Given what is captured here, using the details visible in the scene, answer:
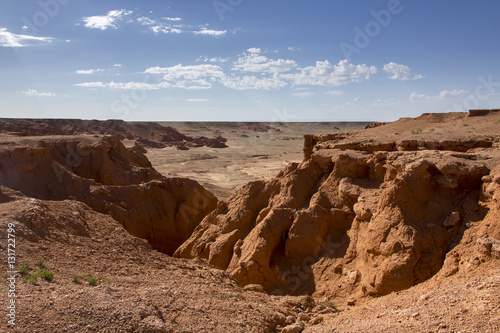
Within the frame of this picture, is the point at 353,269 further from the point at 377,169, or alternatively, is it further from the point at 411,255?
the point at 377,169

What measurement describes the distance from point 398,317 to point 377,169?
4.66 m

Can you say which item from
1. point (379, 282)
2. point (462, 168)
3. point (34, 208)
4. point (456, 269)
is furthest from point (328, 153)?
point (34, 208)

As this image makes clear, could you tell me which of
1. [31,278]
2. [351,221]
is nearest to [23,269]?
[31,278]

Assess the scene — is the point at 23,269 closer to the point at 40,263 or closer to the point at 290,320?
the point at 40,263

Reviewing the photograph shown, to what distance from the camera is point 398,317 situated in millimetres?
4656

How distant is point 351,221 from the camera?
8.54 m

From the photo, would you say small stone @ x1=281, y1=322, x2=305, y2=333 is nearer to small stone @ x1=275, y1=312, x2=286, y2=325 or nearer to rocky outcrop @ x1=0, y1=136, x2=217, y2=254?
small stone @ x1=275, y1=312, x2=286, y2=325

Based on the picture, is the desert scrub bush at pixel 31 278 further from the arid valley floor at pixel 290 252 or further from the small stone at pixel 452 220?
the small stone at pixel 452 220

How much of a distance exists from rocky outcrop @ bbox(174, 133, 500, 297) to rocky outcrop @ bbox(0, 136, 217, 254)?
3.25 metres

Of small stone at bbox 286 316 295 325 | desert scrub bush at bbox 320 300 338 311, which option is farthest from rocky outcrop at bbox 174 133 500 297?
small stone at bbox 286 316 295 325

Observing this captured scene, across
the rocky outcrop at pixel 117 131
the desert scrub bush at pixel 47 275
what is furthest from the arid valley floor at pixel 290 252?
the rocky outcrop at pixel 117 131

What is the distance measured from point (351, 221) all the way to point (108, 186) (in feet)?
28.8

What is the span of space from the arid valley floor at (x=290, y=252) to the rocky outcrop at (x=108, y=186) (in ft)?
0.27

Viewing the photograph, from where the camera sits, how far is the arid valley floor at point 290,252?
4551 mm
